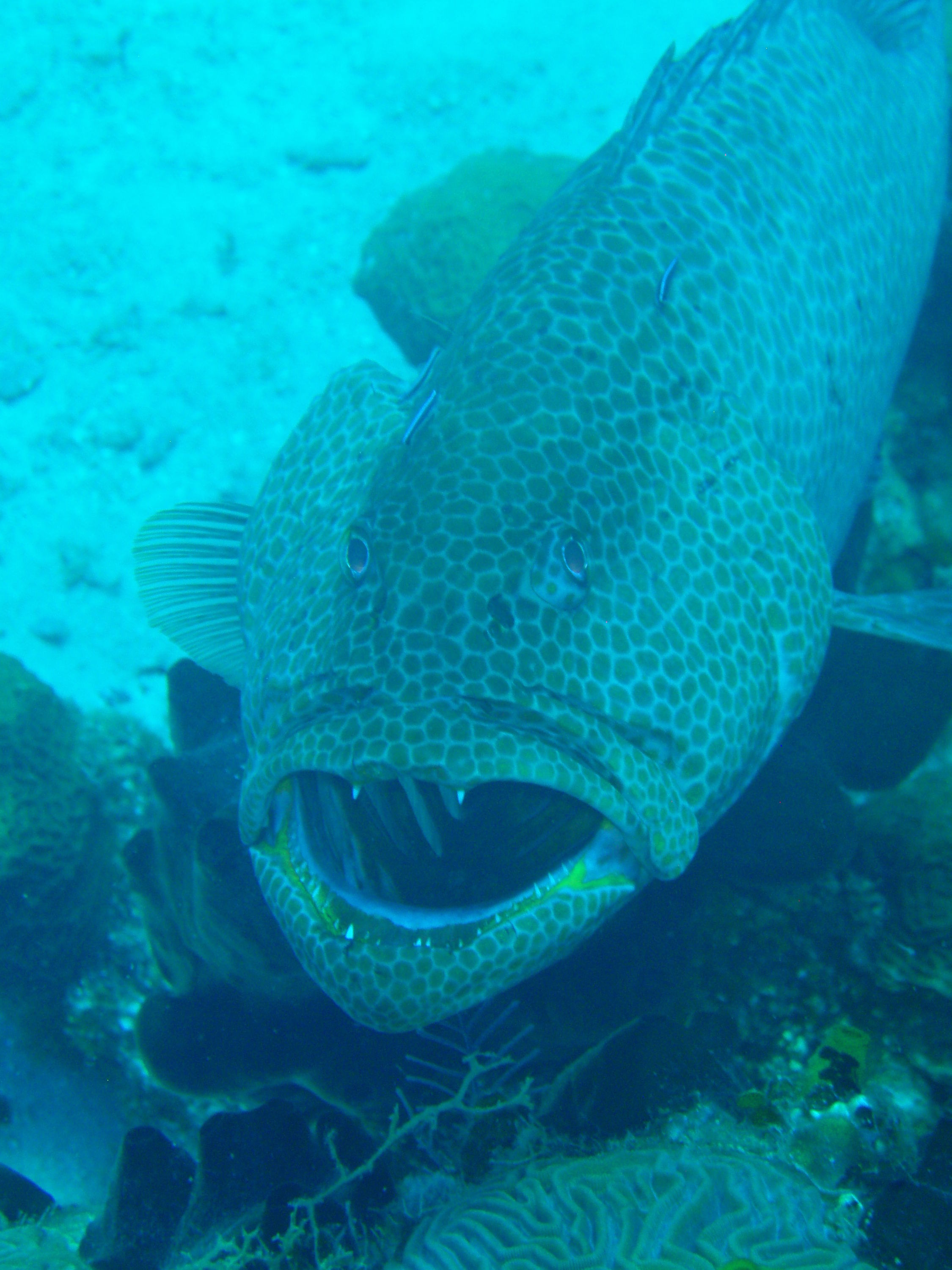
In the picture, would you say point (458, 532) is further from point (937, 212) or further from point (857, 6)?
point (857, 6)

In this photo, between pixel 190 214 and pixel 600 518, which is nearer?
pixel 600 518

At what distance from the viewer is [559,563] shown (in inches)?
88.8

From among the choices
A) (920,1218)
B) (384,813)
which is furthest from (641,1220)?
(384,813)

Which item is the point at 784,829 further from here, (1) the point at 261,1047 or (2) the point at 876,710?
(1) the point at 261,1047

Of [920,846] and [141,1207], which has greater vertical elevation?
[920,846]

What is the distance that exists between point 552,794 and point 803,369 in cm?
217

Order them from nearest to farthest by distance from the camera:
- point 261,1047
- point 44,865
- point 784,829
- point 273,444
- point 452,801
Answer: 1. point 452,801
2. point 784,829
3. point 261,1047
4. point 44,865
5. point 273,444

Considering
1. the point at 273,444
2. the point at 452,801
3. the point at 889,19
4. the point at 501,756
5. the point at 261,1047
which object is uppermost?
the point at 889,19

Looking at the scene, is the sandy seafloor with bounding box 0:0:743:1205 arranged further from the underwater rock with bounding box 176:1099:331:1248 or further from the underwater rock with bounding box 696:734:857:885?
the underwater rock with bounding box 696:734:857:885

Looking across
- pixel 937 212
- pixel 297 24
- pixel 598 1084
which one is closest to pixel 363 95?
pixel 297 24

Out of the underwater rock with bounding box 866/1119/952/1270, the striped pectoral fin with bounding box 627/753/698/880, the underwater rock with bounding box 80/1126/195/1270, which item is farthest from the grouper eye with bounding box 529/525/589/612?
the underwater rock with bounding box 80/1126/195/1270

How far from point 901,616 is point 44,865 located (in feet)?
14.5

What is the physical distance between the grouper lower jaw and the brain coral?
2.60 ft

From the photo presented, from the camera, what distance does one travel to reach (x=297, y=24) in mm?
7945
